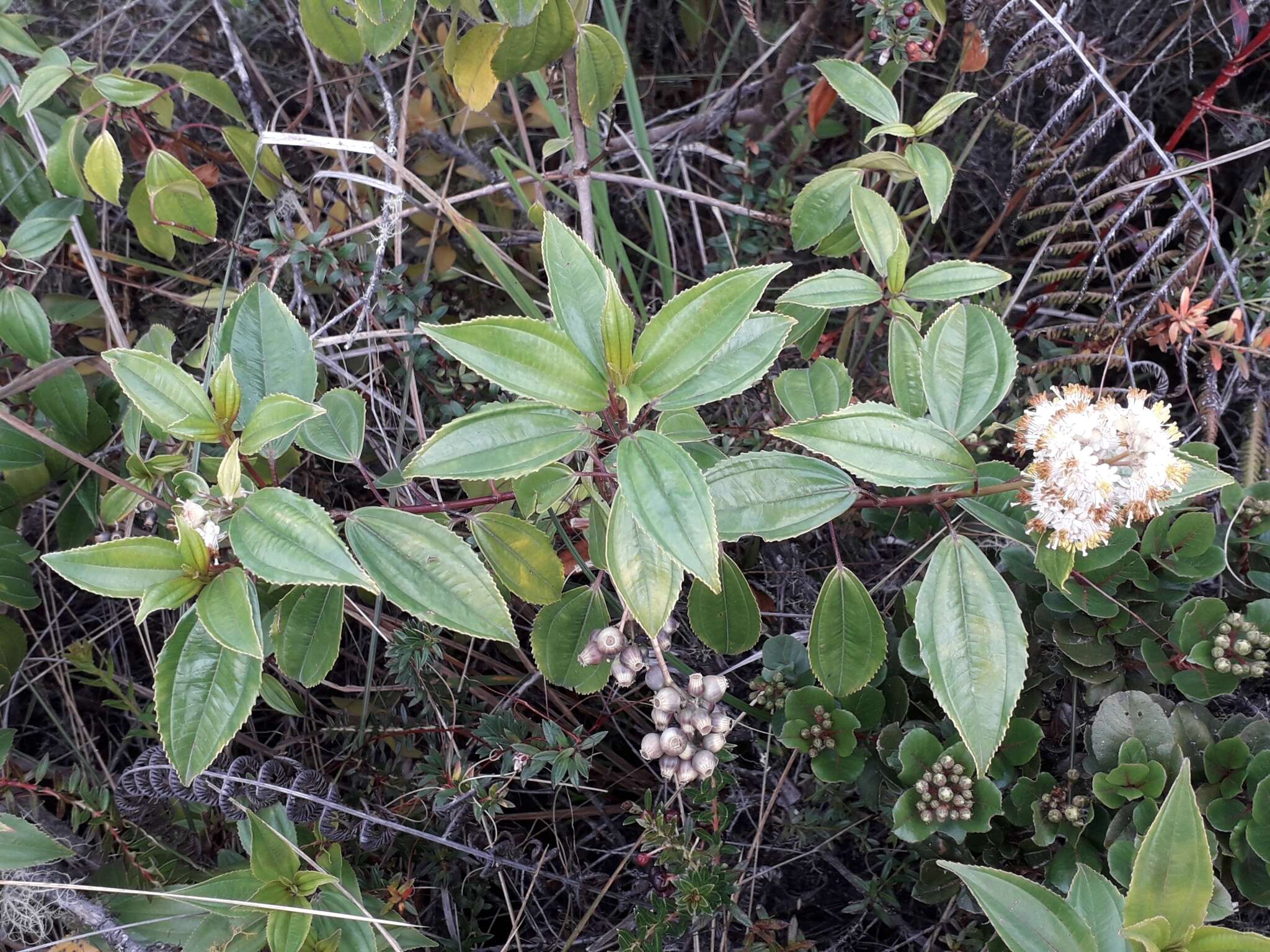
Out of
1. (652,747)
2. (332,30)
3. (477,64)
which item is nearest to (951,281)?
(652,747)

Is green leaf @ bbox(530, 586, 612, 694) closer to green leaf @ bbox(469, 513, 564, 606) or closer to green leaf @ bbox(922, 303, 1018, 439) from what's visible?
green leaf @ bbox(469, 513, 564, 606)

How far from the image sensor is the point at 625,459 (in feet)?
3.81

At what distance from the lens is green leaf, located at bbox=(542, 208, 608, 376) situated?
125 cm

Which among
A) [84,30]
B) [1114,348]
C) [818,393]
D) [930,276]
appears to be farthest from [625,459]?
[84,30]

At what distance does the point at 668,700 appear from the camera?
4.30ft

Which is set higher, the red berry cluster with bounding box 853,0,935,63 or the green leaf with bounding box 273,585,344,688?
the red berry cluster with bounding box 853,0,935,63

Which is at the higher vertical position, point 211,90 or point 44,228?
point 211,90

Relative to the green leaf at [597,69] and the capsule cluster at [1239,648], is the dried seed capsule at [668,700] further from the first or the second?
the green leaf at [597,69]

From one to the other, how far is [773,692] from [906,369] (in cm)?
68

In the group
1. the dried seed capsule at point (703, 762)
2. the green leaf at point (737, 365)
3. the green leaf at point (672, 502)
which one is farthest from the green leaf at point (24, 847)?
the green leaf at point (737, 365)

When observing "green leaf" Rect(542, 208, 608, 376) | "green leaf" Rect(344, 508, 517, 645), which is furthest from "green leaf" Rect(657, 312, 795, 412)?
"green leaf" Rect(344, 508, 517, 645)

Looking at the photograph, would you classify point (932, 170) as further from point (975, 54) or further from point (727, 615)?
point (727, 615)

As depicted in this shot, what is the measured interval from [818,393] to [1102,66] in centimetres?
123

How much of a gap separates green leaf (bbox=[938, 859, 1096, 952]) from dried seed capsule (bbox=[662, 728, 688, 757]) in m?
0.40
